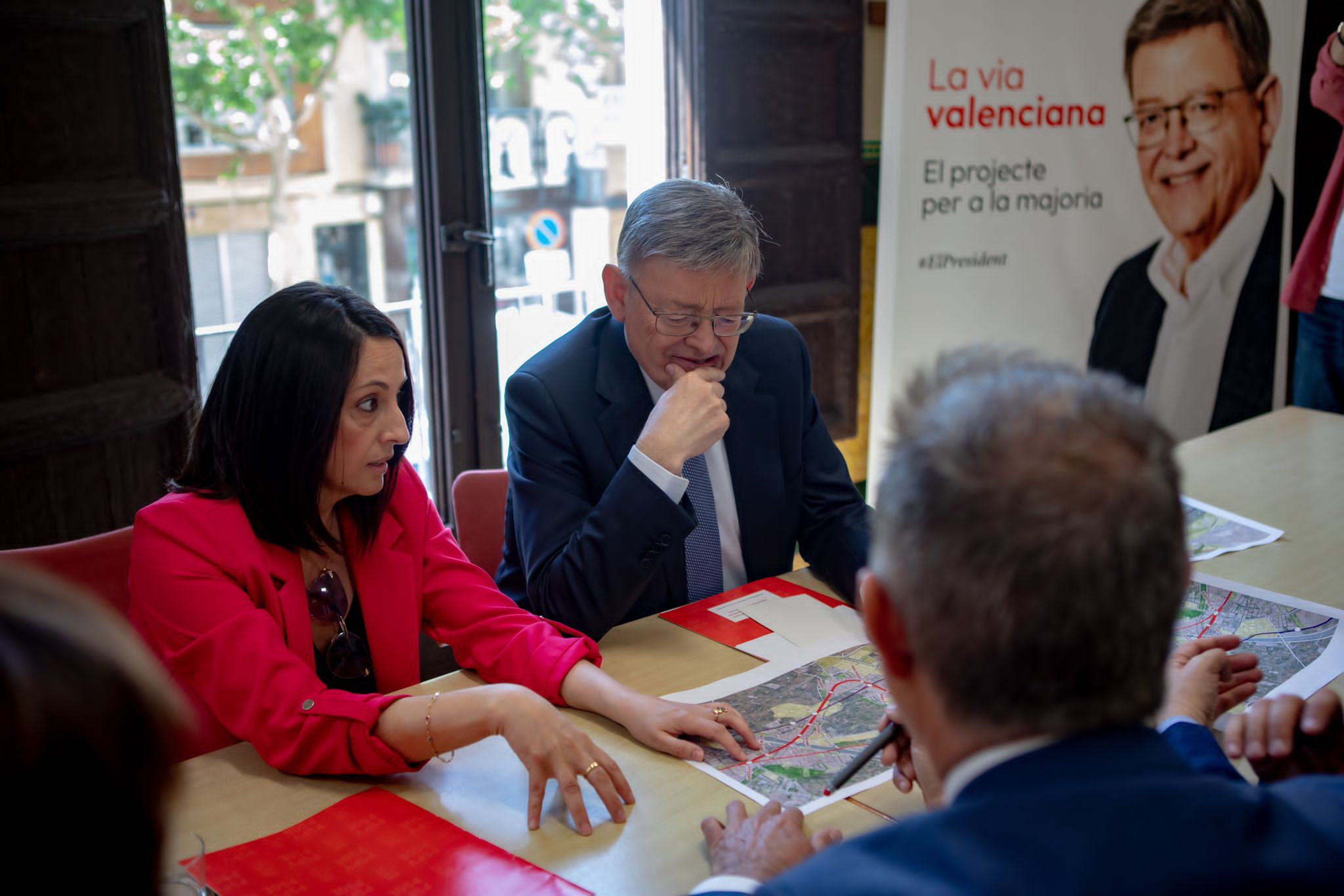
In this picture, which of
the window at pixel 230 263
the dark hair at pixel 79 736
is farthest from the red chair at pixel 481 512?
the window at pixel 230 263

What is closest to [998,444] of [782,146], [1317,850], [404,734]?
[1317,850]

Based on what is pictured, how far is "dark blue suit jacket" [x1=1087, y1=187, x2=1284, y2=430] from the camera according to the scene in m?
4.33

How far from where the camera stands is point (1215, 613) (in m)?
1.91

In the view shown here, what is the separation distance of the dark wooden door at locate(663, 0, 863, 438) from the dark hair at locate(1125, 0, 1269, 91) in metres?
1.05

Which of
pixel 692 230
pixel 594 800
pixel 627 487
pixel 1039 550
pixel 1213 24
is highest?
pixel 1213 24

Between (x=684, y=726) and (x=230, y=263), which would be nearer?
(x=684, y=726)

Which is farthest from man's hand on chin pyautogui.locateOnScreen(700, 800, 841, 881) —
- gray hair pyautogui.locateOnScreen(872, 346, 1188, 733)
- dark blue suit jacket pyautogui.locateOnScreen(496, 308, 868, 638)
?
dark blue suit jacket pyautogui.locateOnScreen(496, 308, 868, 638)

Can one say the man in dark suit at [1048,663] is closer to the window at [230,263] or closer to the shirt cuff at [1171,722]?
the shirt cuff at [1171,722]

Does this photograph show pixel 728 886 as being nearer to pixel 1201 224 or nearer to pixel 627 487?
pixel 627 487

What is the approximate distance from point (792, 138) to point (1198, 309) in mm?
1852

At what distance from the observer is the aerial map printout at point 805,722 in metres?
1.41

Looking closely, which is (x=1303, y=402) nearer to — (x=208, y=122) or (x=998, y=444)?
(x=998, y=444)

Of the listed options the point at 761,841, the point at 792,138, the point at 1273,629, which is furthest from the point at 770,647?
the point at 792,138

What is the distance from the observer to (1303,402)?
4.20 metres
